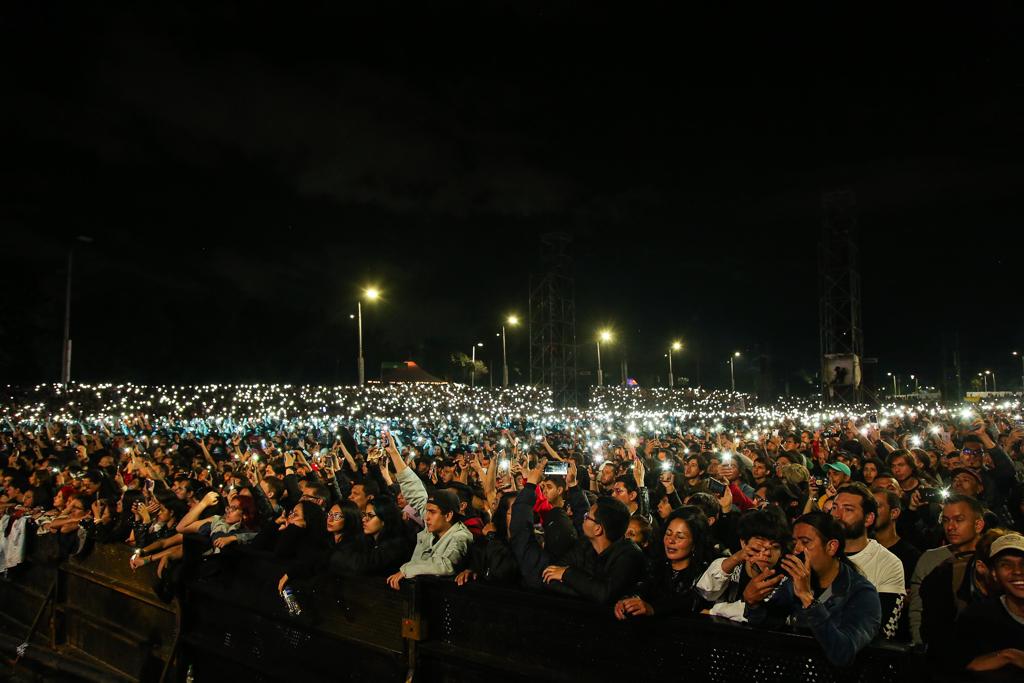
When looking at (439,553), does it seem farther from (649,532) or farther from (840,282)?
(840,282)

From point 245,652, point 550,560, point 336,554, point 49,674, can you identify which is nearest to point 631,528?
point 550,560

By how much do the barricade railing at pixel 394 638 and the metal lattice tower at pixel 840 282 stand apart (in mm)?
29328

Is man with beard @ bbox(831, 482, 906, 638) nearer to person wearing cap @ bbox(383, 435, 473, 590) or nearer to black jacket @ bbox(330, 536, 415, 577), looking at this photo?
person wearing cap @ bbox(383, 435, 473, 590)

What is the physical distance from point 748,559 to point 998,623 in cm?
125

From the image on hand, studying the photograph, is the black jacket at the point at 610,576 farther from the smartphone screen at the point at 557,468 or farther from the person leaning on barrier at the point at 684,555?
the smartphone screen at the point at 557,468

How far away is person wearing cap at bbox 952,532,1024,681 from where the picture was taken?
278 centimetres

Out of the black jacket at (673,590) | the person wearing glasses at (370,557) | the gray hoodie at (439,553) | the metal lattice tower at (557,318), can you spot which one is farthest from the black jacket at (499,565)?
the metal lattice tower at (557,318)

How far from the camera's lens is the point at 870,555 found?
429 centimetres

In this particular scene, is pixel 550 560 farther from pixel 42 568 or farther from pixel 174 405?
pixel 174 405

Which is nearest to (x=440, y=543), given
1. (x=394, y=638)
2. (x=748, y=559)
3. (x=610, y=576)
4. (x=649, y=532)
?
(x=394, y=638)

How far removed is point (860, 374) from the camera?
3102 centimetres

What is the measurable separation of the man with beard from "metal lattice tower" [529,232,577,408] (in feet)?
89.3

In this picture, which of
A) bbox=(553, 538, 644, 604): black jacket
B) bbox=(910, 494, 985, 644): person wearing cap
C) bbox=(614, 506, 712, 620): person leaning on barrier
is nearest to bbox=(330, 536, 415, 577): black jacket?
bbox=(553, 538, 644, 604): black jacket

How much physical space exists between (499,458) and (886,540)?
7886 mm
